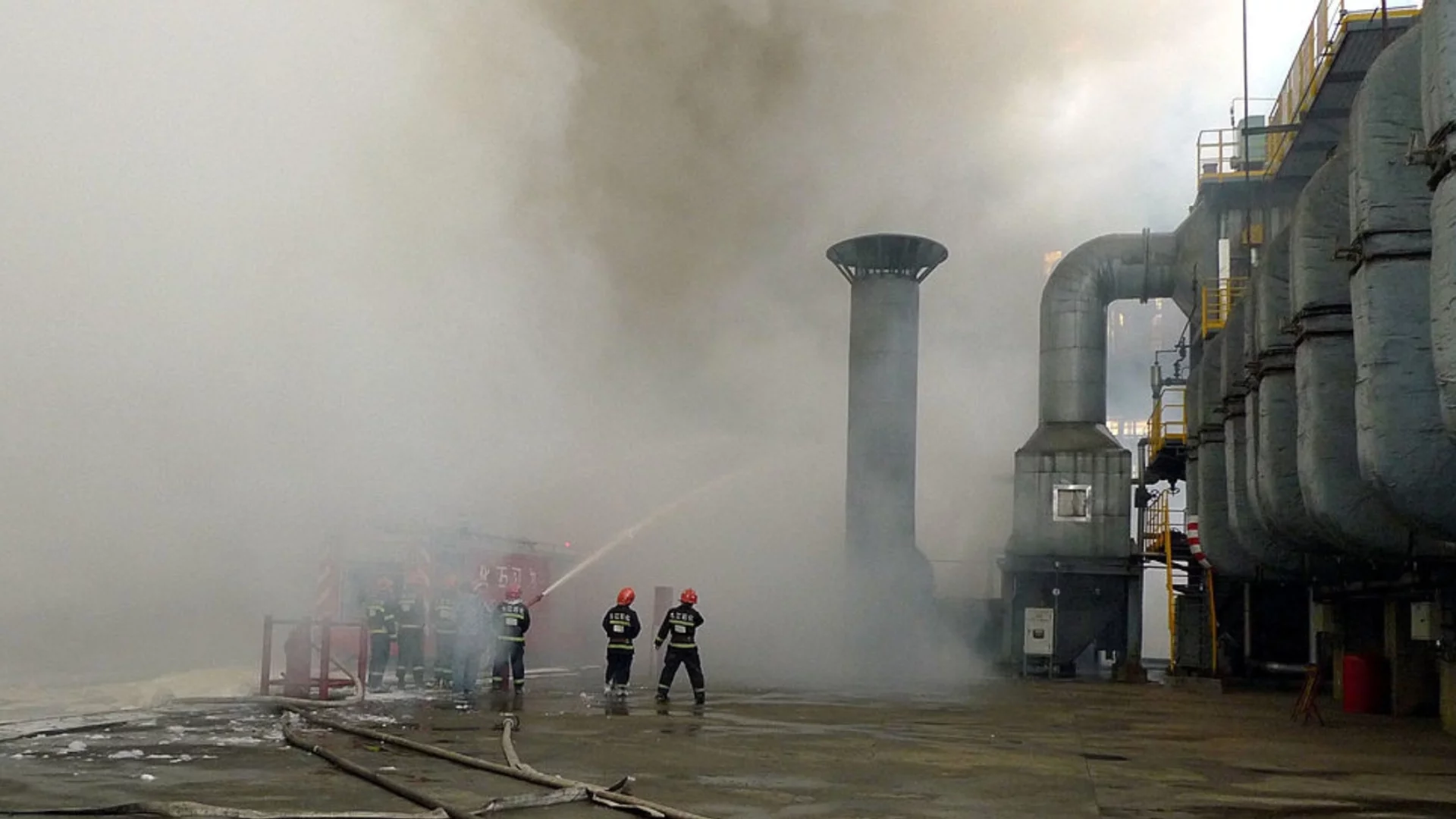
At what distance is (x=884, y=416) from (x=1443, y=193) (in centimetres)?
1563

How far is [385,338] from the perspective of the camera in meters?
14.9

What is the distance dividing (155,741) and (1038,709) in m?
9.79

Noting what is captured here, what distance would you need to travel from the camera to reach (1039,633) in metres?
23.6

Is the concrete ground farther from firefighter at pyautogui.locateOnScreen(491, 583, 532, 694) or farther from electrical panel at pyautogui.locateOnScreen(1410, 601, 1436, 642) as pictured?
electrical panel at pyautogui.locateOnScreen(1410, 601, 1436, 642)

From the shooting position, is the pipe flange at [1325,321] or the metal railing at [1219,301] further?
the metal railing at [1219,301]

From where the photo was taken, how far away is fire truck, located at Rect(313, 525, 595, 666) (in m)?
15.1

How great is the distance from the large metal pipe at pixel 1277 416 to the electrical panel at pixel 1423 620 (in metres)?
1.27

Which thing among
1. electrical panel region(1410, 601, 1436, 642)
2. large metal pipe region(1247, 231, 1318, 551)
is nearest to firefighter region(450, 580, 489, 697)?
large metal pipe region(1247, 231, 1318, 551)

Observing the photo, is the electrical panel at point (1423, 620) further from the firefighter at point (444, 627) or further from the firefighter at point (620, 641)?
the firefighter at point (444, 627)

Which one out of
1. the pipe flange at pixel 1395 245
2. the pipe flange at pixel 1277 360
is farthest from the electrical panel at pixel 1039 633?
the pipe flange at pixel 1395 245

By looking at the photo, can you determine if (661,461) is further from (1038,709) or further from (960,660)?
(1038,709)

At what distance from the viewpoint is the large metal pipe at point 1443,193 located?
9.35m

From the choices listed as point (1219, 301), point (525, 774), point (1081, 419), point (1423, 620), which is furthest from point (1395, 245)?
point (1081, 419)

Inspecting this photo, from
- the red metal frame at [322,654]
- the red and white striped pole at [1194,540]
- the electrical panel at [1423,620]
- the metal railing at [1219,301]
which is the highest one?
the metal railing at [1219,301]
